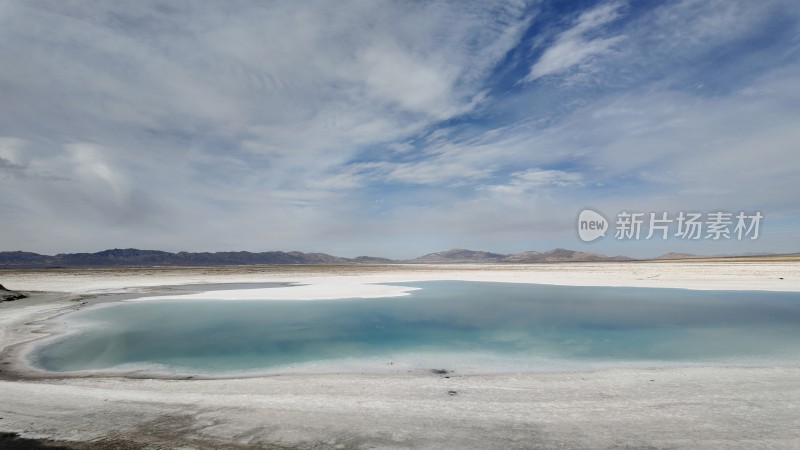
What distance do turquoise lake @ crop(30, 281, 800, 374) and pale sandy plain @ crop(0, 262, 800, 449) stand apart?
4.57 ft

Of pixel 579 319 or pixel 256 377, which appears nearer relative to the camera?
pixel 256 377

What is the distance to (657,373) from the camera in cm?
947

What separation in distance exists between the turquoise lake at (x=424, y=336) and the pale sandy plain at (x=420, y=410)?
139 cm

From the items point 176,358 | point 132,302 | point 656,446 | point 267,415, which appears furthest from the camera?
point 132,302

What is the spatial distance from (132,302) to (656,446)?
99.0 ft

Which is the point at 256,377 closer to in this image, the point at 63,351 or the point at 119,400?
the point at 119,400

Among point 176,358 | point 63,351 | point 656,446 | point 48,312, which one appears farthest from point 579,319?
point 48,312

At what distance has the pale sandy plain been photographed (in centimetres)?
577

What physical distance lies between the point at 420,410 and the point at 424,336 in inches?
304

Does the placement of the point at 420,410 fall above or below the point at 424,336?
above

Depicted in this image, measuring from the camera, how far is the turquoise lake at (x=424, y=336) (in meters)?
11.0

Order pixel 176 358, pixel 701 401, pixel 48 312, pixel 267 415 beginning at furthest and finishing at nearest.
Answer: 1. pixel 48 312
2. pixel 176 358
3. pixel 701 401
4. pixel 267 415

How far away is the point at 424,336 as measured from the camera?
14.7 m

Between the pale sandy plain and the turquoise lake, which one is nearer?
the pale sandy plain
